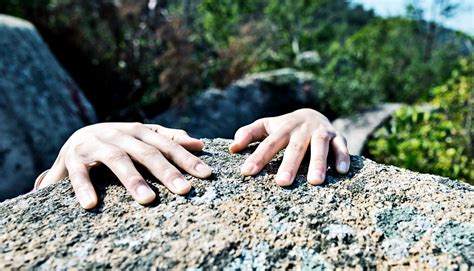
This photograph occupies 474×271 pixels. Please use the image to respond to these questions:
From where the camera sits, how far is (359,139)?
24.7ft

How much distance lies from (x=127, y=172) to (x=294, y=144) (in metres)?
0.63

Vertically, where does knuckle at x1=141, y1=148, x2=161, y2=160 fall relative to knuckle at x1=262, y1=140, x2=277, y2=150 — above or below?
above

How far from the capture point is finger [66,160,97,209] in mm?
1280

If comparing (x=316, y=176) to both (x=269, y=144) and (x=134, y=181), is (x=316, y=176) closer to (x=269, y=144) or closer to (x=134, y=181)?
(x=269, y=144)

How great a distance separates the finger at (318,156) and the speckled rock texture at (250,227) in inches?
1.3

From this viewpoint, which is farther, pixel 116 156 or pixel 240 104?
pixel 240 104

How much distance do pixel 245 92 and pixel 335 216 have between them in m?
7.74

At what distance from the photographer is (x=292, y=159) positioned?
4.85 ft

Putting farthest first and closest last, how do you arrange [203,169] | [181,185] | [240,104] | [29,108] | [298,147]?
[240,104], [29,108], [298,147], [203,169], [181,185]

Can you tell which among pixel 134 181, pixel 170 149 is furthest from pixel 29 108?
pixel 134 181

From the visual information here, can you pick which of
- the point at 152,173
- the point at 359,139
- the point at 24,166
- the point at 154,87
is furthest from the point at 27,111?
the point at 359,139

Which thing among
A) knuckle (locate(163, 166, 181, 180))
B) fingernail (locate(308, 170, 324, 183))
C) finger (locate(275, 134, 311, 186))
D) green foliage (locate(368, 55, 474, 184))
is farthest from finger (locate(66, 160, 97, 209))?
green foliage (locate(368, 55, 474, 184))

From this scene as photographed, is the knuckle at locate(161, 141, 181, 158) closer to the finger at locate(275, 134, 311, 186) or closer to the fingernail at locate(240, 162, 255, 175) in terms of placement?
the fingernail at locate(240, 162, 255, 175)

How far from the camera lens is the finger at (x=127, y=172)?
4.20 ft
